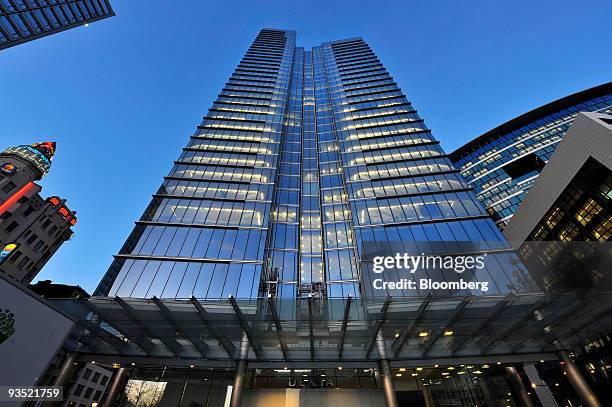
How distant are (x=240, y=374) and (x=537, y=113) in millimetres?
82927

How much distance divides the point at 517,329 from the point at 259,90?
57258 mm

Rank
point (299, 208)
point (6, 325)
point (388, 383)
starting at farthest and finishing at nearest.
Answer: point (299, 208)
point (388, 383)
point (6, 325)

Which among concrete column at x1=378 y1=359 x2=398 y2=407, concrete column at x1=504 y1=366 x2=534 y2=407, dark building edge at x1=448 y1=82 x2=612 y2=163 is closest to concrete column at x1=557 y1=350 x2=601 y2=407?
concrete column at x1=504 y1=366 x2=534 y2=407

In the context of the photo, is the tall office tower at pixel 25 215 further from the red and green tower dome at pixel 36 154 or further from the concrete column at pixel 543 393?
the concrete column at pixel 543 393

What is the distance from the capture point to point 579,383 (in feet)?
55.5

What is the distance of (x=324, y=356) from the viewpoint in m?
18.8

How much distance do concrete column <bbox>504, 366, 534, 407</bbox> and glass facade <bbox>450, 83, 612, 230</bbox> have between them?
37.5 metres

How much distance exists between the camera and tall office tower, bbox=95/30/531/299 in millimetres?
26016

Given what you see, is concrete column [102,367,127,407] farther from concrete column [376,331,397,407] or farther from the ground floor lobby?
concrete column [376,331,397,407]

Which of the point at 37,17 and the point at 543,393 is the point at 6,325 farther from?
the point at 37,17

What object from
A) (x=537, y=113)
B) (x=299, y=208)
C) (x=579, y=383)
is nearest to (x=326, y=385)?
(x=579, y=383)

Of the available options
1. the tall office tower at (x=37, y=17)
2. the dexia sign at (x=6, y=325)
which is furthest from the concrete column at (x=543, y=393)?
the tall office tower at (x=37, y=17)

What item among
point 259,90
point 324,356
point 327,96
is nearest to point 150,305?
point 324,356

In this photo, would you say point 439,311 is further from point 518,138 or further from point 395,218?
point 518,138
